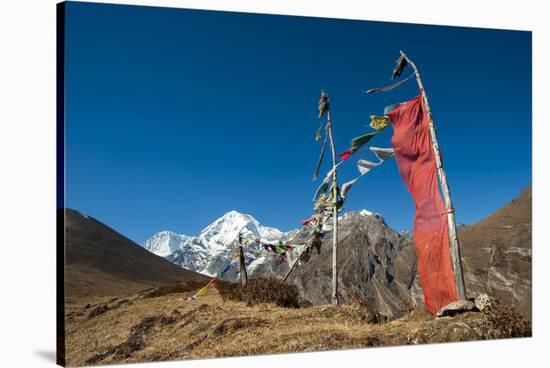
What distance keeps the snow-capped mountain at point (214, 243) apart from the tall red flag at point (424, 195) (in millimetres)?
2050

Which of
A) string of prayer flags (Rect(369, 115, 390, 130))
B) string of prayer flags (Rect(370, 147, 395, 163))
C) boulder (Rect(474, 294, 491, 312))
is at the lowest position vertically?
boulder (Rect(474, 294, 491, 312))

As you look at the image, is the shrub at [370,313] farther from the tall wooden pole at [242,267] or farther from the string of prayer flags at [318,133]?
the string of prayer flags at [318,133]

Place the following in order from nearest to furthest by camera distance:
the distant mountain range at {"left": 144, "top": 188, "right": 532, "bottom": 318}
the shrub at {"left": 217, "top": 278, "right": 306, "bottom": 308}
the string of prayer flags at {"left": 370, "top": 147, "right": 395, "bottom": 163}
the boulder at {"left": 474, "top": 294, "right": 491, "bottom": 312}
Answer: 1. the distant mountain range at {"left": 144, "top": 188, "right": 532, "bottom": 318}
2. the boulder at {"left": 474, "top": 294, "right": 491, "bottom": 312}
3. the shrub at {"left": 217, "top": 278, "right": 306, "bottom": 308}
4. the string of prayer flags at {"left": 370, "top": 147, "right": 395, "bottom": 163}

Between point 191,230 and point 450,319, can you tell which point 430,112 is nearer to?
point 450,319

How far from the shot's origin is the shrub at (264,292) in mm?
11445

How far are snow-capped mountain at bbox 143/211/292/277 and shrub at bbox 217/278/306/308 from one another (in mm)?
267

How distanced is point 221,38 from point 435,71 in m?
3.43

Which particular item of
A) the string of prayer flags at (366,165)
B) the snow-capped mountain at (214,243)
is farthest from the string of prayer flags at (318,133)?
the snow-capped mountain at (214,243)

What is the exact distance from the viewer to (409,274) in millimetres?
12477

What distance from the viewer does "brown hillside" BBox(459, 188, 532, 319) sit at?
41.1ft

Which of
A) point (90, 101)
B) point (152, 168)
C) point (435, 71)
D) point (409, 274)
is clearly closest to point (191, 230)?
point (152, 168)

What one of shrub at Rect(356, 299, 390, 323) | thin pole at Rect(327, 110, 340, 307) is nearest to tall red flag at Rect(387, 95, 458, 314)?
shrub at Rect(356, 299, 390, 323)

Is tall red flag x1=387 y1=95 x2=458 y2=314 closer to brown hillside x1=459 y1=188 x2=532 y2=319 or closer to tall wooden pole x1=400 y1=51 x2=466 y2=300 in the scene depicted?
tall wooden pole x1=400 y1=51 x2=466 y2=300

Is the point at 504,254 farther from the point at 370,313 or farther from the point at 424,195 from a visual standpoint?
the point at 370,313
